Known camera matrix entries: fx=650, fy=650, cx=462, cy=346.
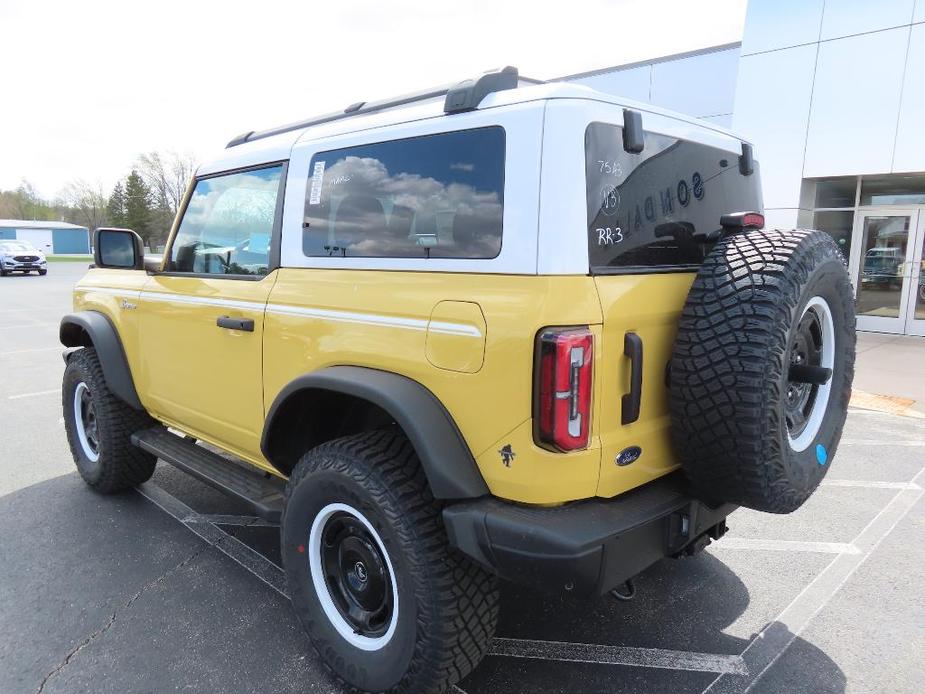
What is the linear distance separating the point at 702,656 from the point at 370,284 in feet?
6.60

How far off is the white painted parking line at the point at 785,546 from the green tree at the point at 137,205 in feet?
234

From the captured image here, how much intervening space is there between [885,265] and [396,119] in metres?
12.2

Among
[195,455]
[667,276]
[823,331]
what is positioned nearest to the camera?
[667,276]

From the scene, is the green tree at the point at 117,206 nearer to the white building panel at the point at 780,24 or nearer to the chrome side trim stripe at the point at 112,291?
the white building panel at the point at 780,24

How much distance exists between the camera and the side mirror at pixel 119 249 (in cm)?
372

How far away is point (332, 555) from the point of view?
2.54 metres

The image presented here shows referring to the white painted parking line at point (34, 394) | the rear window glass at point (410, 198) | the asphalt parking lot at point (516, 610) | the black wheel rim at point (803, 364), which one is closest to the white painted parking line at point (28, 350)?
the white painted parking line at point (34, 394)

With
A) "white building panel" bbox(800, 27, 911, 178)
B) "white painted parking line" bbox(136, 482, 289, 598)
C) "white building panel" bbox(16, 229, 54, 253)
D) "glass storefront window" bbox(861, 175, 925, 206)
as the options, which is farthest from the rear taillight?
"white building panel" bbox(16, 229, 54, 253)

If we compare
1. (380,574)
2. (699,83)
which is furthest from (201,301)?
(699,83)

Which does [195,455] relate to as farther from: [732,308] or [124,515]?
[732,308]

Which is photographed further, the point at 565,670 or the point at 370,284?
the point at 565,670

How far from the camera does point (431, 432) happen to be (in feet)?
6.73

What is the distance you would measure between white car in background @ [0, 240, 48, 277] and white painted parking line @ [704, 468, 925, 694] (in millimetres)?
32852

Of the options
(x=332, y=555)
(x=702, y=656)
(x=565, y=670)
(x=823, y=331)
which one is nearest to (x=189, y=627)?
(x=332, y=555)
